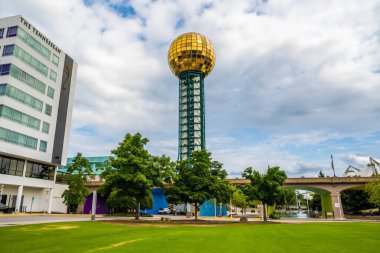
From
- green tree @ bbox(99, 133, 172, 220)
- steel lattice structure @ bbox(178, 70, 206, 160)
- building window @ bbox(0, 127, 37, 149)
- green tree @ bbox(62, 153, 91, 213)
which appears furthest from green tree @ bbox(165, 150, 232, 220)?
steel lattice structure @ bbox(178, 70, 206, 160)

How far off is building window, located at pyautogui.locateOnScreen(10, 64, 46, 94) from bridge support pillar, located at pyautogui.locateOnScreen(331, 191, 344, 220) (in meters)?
53.3

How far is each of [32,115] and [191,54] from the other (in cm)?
4839

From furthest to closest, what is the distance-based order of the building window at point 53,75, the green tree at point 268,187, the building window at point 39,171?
the building window at point 53,75
the building window at point 39,171
the green tree at point 268,187

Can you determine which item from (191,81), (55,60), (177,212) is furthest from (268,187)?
(191,81)

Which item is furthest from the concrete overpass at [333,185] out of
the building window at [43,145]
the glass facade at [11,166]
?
the glass facade at [11,166]

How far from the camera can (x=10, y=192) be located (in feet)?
150

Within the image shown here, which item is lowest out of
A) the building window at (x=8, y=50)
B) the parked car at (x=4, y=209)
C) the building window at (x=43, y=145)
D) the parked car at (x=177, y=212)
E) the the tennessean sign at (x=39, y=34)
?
the parked car at (x=177, y=212)

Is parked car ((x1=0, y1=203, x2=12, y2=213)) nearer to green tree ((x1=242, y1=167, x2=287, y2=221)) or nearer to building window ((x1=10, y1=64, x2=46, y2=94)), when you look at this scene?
building window ((x1=10, y1=64, x2=46, y2=94))

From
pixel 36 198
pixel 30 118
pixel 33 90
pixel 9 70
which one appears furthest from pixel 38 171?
A: pixel 9 70

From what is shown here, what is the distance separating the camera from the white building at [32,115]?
4328 cm

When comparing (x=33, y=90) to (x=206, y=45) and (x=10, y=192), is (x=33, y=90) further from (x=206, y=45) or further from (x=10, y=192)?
(x=206, y=45)

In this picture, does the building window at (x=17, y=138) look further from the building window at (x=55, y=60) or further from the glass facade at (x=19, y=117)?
the building window at (x=55, y=60)

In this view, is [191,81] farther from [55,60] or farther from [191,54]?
[55,60]

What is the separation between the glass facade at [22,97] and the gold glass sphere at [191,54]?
1752 inches
